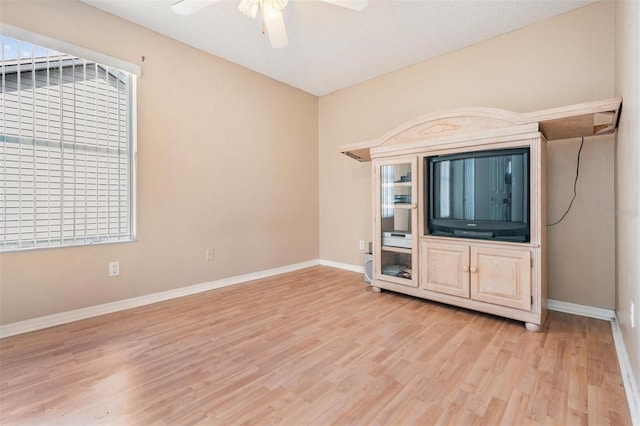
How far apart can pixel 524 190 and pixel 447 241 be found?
0.73m

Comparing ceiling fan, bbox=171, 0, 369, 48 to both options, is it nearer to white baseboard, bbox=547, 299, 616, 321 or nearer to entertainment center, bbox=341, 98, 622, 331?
entertainment center, bbox=341, 98, 622, 331

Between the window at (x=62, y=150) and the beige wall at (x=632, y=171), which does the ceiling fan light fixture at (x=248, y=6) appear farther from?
the beige wall at (x=632, y=171)

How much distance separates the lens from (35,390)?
5.11 ft

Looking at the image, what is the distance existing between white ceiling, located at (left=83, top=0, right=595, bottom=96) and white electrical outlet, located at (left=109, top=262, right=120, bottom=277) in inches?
87.8

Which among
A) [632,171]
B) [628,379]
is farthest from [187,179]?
[628,379]

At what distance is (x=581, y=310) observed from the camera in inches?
101

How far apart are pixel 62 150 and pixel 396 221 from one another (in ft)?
10.1

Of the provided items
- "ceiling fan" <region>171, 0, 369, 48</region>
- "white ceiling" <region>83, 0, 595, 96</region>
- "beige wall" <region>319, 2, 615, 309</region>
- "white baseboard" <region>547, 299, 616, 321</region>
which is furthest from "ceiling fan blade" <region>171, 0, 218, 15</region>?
"white baseboard" <region>547, 299, 616, 321</region>

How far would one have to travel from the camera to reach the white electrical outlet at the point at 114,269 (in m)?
2.65

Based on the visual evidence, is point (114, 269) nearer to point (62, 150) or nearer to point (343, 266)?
point (62, 150)

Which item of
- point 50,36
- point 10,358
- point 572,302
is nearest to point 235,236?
point 10,358

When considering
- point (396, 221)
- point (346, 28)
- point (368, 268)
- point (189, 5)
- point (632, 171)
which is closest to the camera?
point (632, 171)

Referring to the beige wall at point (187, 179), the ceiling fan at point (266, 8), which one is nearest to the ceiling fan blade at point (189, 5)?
the ceiling fan at point (266, 8)

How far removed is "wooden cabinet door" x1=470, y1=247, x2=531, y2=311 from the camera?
2.28m
